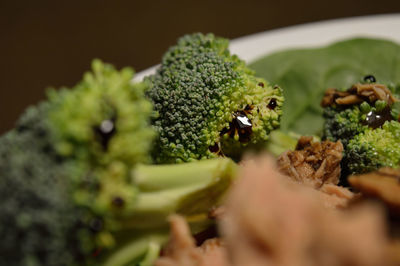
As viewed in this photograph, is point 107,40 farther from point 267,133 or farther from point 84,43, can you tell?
point 267,133

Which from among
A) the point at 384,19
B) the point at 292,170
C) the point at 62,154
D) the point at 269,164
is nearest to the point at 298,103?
the point at 292,170

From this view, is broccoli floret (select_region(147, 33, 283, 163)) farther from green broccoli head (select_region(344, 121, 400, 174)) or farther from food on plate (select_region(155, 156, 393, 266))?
food on plate (select_region(155, 156, 393, 266))

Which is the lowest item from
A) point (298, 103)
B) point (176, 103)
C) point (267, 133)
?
point (267, 133)

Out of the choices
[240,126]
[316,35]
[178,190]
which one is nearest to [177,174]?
[178,190]

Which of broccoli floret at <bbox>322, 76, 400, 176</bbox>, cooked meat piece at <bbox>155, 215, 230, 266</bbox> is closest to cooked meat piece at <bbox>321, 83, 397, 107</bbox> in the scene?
broccoli floret at <bbox>322, 76, 400, 176</bbox>

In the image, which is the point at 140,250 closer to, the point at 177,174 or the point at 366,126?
the point at 177,174

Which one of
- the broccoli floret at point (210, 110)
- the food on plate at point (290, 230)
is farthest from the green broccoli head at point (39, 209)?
the broccoli floret at point (210, 110)

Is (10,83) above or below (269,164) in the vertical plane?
above
